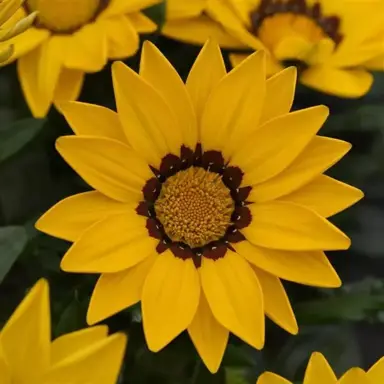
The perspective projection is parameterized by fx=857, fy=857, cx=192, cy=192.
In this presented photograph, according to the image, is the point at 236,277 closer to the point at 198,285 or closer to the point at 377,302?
the point at 198,285

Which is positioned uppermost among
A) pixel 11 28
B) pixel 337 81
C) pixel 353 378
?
pixel 11 28

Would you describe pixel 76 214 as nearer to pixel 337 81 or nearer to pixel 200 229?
pixel 200 229

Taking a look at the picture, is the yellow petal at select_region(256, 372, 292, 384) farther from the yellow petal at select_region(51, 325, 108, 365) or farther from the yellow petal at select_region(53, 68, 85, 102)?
the yellow petal at select_region(53, 68, 85, 102)

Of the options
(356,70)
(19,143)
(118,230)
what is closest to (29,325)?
(118,230)

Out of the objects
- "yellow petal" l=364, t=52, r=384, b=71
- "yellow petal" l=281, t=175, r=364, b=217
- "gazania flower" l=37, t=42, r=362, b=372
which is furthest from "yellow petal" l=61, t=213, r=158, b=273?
"yellow petal" l=364, t=52, r=384, b=71

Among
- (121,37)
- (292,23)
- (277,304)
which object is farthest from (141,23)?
(277,304)

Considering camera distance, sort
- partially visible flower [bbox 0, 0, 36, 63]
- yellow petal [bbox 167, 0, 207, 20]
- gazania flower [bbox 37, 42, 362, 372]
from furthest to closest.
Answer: yellow petal [bbox 167, 0, 207, 20]
gazania flower [bbox 37, 42, 362, 372]
partially visible flower [bbox 0, 0, 36, 63]
